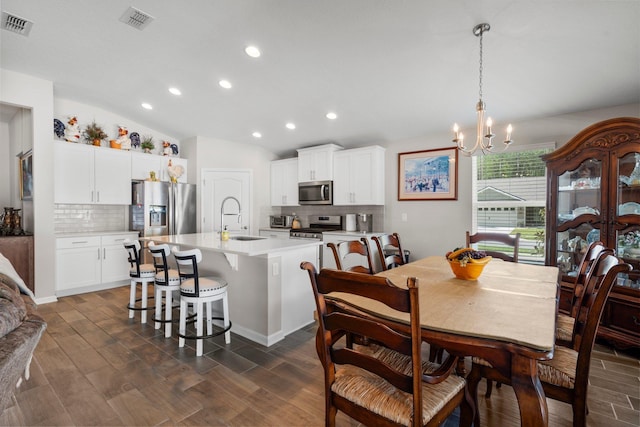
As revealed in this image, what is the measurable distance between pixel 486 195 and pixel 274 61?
3.22 meters

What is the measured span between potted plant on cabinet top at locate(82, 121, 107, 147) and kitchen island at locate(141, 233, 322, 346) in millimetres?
2874

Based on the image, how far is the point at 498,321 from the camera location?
1.19 meters

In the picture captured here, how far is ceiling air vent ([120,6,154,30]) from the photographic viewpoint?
8.88 ft

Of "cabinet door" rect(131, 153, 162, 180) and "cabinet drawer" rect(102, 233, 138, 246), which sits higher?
"cabinet door" rect(131, 153, 162, 180)

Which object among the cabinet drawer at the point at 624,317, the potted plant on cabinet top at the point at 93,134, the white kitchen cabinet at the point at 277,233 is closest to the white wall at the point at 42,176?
the potted plant on cabinet top at the point at 93,134

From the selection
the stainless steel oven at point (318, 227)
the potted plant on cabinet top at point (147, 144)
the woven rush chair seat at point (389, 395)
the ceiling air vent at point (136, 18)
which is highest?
the ceiling air vent at point (136, 18)

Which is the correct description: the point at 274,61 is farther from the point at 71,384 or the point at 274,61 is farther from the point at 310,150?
the point at 71,384

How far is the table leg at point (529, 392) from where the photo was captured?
3.31ft

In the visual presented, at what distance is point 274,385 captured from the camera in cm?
207

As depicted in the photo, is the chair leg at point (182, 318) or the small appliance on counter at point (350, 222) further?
the small appliance on counter at point (350, 222)

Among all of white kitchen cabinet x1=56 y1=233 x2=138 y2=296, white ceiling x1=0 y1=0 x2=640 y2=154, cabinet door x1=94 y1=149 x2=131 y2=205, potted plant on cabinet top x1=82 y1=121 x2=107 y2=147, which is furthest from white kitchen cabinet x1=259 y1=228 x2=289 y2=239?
potted plant on cabinet top x1=82 y1=121 x2=107 y2=147

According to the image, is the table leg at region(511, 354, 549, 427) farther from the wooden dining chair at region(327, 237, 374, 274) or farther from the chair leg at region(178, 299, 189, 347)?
the chair leg at region(178, 299, 189, 347)

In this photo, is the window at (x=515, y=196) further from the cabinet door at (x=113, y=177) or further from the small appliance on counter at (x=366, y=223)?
the cabinet door at (x=113, y=177)

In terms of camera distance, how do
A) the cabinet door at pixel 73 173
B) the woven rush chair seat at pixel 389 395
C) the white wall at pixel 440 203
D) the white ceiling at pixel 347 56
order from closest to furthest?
the woven rush chair seat at pixel 389 395
the white ceiling at pixel 347 56
the white wall at pixel 440 203
the cabinet door at pixel 73 173
